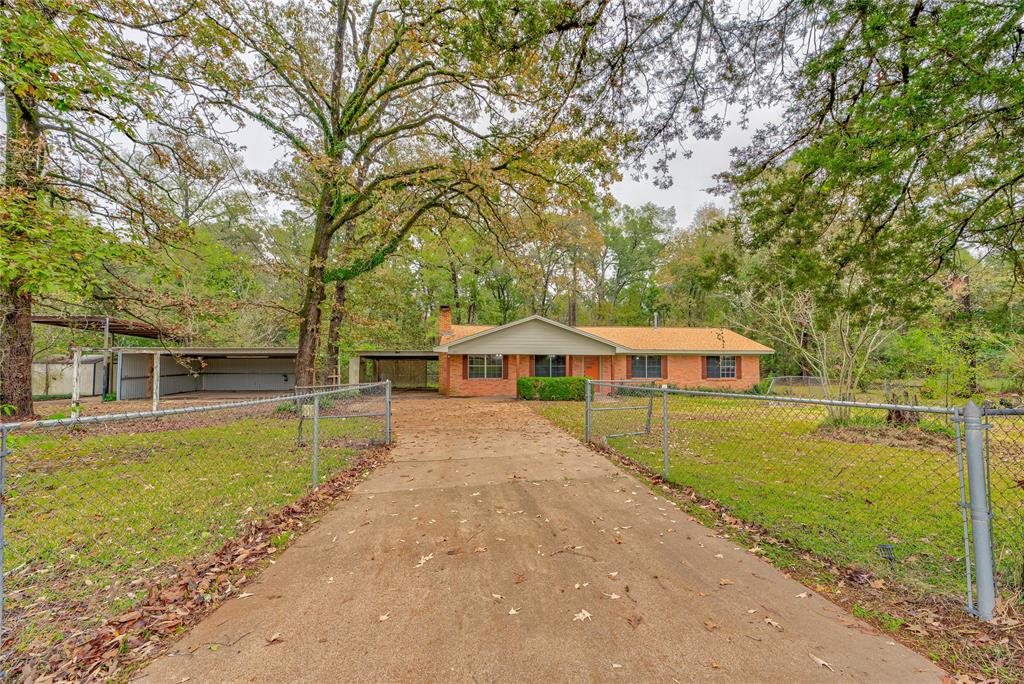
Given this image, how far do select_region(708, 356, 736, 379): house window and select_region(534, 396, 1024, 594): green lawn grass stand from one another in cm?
1105

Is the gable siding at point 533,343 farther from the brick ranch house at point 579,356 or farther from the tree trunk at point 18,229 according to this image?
the tree trunk at point 18,229

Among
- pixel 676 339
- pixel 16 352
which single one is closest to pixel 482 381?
pixel 676 339

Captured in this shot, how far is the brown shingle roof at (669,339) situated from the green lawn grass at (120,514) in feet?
42.9

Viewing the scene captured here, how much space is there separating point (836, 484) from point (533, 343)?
13541 mm

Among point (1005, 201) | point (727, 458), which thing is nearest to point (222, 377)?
point (727, 458)

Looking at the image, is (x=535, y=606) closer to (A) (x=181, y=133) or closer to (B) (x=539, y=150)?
(B) (x=539, y=150)

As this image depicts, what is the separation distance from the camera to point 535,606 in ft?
8.41

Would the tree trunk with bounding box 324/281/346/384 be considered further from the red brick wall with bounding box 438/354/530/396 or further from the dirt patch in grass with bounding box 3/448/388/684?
the dirt patch in grass with bounding box 3/448/388/684

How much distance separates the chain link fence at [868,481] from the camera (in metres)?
2.44

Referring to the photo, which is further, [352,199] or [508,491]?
[352,199]

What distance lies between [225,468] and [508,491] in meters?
4.51

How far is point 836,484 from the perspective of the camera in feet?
17.6

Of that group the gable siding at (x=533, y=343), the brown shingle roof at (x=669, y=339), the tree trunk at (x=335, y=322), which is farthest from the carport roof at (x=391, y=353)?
the tree trunk at (x=335, y=322)

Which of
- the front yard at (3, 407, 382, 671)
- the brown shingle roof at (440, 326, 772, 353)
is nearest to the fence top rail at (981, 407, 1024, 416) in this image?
the front yard at (3, 407, 382, 671)
